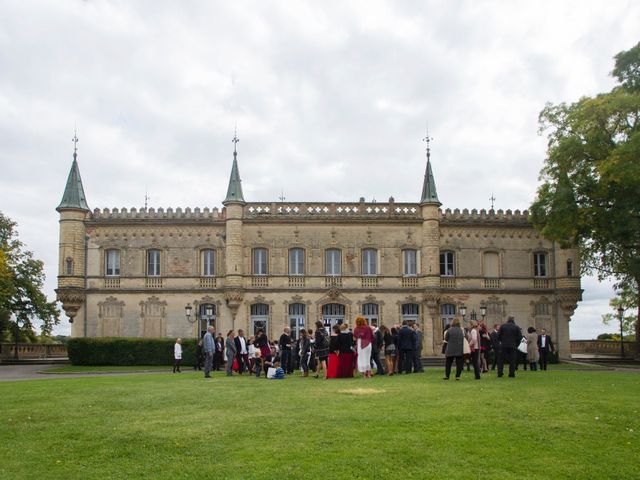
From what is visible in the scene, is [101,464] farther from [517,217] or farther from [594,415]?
[517,217]

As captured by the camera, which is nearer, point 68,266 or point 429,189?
point 68,266

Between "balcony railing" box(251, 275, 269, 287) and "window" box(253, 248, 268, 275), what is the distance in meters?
0.38

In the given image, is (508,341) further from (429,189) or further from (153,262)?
(153,262)

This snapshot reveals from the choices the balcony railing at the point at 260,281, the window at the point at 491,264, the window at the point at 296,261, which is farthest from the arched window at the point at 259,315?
the window at the point at 491,264

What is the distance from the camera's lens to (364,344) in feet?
72.5

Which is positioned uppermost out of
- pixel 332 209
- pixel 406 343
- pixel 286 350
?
pixel 332 209

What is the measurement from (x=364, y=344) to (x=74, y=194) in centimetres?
2768

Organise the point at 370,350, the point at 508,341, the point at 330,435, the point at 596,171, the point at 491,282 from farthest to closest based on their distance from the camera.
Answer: the point at 491,282, the point at 596,171, the point at 370,350, the point at 508,341, the point at 330,435

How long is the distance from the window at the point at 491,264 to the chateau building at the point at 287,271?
0.13m

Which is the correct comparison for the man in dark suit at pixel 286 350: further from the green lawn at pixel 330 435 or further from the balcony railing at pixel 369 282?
the balcony railing at pixel 369 282

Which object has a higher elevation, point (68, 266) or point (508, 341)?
point (68, 266)

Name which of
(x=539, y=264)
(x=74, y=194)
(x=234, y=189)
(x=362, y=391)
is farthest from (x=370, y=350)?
(x=74, y=194)

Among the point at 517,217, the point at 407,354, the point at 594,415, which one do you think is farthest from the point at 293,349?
the point at 517,217

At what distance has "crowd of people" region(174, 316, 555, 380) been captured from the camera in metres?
21.2
